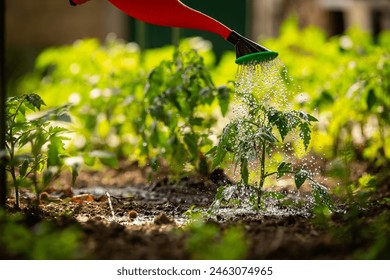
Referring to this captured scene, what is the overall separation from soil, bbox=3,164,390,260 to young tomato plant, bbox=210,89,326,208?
7.0 inches

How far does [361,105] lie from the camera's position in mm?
3990

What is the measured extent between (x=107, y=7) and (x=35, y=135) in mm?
8899

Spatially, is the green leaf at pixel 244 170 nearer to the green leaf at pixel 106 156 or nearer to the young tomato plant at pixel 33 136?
the green leaf at pixel 106 156

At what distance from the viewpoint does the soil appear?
2061mm

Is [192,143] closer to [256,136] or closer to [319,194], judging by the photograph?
[256,136]

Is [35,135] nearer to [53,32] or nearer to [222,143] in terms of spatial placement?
[222,143]

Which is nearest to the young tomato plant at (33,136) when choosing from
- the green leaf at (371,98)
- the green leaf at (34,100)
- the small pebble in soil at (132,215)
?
the green leaf at (34,100)

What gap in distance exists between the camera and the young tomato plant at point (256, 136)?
2.51 m

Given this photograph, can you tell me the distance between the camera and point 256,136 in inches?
100

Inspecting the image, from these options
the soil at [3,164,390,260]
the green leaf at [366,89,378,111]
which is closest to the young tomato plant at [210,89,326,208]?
the soil at [3,164,390,260]

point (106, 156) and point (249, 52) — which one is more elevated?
point (249, 52)

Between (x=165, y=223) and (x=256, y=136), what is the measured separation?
0.47m

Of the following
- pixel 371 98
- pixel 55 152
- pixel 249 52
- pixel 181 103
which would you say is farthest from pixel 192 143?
pixel 371 98

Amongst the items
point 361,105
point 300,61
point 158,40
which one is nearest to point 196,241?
point 361,105
